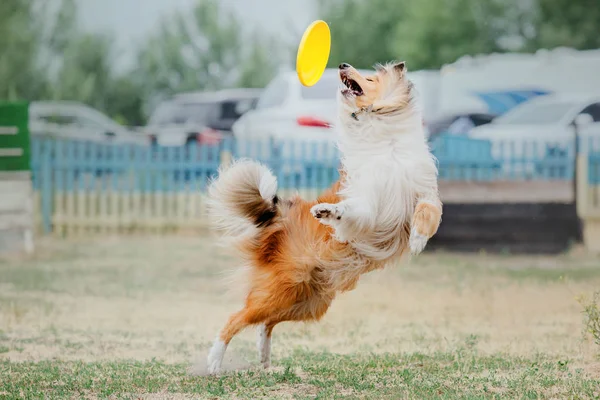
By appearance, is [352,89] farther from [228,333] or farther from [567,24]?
[567,24]

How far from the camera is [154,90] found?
33625 mm

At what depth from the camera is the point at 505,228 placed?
13.4m

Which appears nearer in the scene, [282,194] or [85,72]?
[282,194]

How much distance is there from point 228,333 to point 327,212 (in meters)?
1.04

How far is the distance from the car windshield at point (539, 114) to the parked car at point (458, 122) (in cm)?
225

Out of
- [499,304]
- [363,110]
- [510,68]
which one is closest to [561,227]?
[499,304]

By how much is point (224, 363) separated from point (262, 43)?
2792 centimetres

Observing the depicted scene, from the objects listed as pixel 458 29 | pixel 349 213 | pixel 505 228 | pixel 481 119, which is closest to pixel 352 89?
pixel 349 213

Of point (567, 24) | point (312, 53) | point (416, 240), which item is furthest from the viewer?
point (567, 24)

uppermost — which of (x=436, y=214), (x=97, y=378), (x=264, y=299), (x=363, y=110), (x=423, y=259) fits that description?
(x=363, y=110)

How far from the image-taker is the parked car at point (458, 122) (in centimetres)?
2181

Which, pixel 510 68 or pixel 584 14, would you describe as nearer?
pixel 510 68

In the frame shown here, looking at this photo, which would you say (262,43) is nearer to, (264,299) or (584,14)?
(584,14)

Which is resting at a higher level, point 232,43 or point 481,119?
point 232,43
